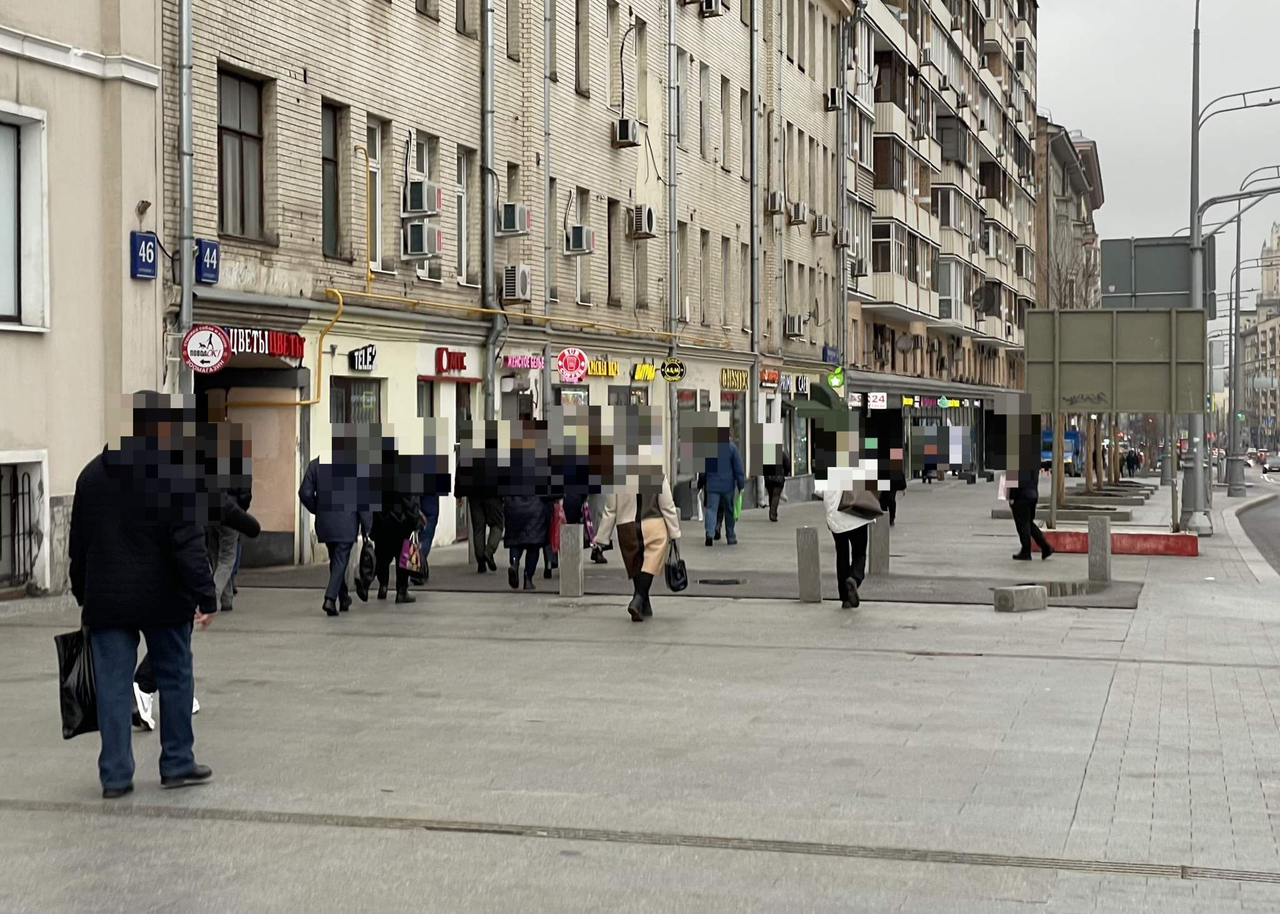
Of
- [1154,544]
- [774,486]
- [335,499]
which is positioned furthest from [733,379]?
[335,499]

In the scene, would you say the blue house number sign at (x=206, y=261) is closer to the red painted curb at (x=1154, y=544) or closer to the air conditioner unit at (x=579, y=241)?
the red painted curb at (x=1154, y=544)

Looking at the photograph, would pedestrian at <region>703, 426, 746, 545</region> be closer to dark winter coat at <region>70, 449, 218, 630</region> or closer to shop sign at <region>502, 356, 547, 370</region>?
shop sign at <region>502, 356, 547, 370</region>

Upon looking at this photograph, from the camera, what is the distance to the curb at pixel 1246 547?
19922 mm

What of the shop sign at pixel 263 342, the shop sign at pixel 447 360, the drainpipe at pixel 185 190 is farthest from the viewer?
the shop sign at pixel 447 360

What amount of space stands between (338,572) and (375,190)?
9.13 metres

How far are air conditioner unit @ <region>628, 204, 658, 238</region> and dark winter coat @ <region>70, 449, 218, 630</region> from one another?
25887mm

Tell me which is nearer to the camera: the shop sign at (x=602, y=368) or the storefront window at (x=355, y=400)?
the storefront window at (x=355, y=400)

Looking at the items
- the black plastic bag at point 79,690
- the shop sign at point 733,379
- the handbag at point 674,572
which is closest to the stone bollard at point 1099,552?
the handbag at point 674,572

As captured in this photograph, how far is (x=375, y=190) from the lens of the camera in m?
23.4

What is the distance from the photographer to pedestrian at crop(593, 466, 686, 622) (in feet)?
48.4

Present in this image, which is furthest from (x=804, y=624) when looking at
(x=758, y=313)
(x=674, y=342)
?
(x=758, y=313)

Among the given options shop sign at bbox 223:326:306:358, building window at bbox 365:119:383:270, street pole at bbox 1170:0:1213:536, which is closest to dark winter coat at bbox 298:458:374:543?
shop sign at bbox 223:326:306:358

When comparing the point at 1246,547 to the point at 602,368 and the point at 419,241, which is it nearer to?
the point at 602,368

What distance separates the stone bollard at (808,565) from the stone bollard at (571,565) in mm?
2044
